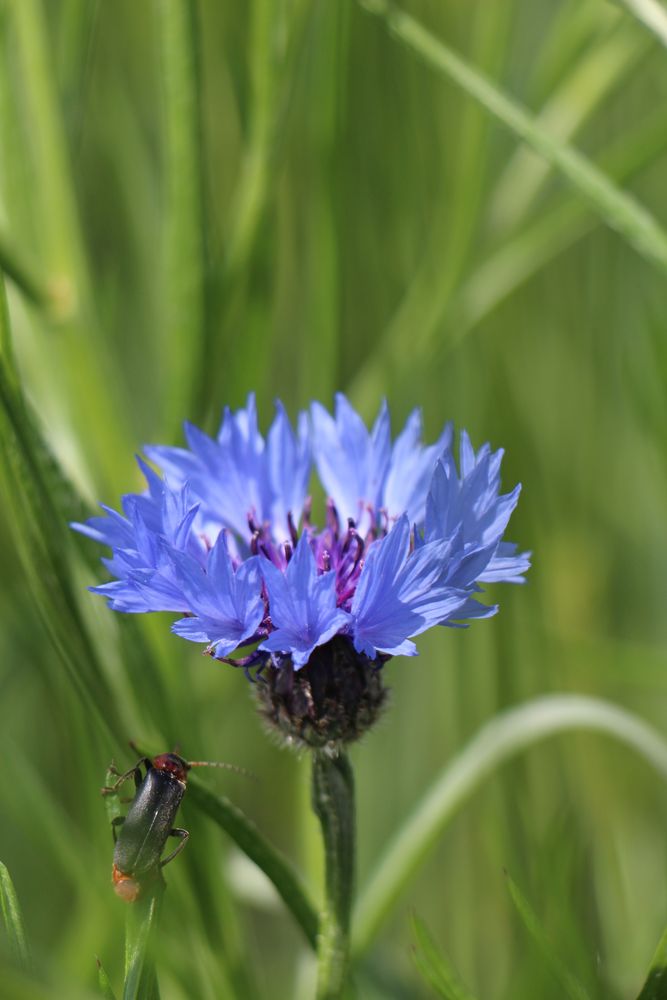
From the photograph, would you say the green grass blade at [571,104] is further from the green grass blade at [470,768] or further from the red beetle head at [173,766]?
the red beetle head at [173,766]

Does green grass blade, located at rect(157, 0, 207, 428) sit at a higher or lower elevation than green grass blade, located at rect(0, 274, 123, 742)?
higher

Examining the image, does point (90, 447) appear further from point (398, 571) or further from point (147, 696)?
point (398, 571)

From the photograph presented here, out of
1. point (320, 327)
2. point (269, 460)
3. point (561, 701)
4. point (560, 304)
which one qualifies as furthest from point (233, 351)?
point (560, 304)

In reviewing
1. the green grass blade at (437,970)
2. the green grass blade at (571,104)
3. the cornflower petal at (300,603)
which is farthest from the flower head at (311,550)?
the green grass blade at (571,104)

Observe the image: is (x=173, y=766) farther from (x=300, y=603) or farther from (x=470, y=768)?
(x=470, y=768)

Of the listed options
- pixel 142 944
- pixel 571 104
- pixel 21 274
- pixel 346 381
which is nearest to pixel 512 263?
pixel 571 104

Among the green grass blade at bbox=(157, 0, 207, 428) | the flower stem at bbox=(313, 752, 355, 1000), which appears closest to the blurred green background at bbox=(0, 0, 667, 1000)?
the green grass blade at bbox=(157, 0, 207, 428)

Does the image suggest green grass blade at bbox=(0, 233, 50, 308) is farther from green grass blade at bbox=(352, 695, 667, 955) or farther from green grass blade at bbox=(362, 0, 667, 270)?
green grass blade at bbox=(352, 695, 667, 955)
